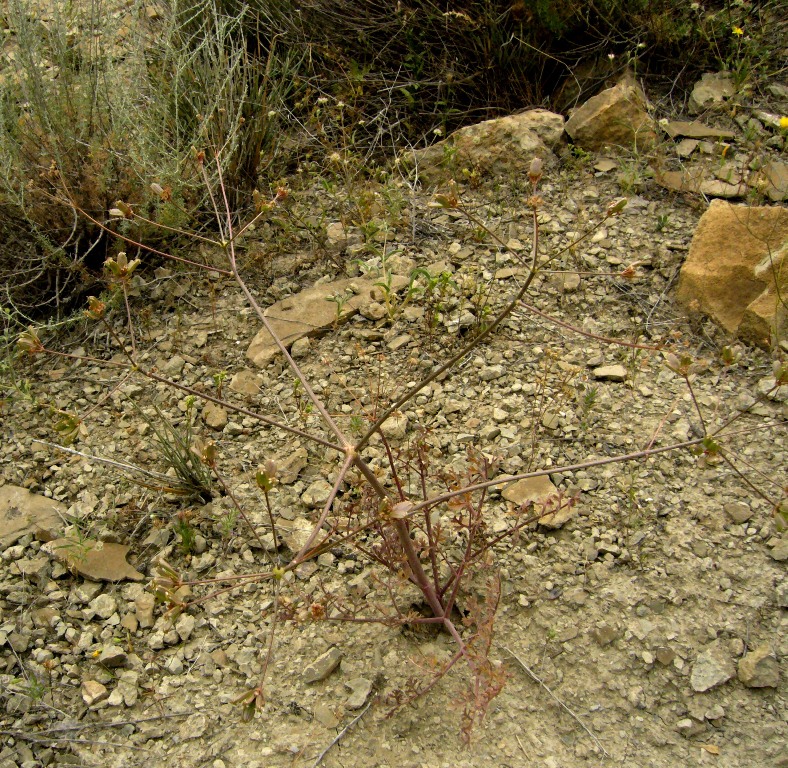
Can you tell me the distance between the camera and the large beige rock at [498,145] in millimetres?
3279

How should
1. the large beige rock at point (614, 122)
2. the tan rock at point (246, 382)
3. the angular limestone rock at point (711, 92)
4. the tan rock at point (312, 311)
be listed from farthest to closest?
the angular limestone rock at point (711, 92) < the large beige rock at point (614, 122) < the tan rock at point (312, 311) < the tan rock at point (246, 382)

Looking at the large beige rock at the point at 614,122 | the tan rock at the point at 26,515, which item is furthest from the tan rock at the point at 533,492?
the large beige rock at the point at 614,122

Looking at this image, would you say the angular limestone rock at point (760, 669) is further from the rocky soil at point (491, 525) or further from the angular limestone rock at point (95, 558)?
the angular limestone rock at point (95, 558)

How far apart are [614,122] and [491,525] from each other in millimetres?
2009

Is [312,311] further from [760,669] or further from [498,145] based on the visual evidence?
[760,669]

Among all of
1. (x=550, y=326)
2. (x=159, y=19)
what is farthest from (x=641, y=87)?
(x=159, y=19)

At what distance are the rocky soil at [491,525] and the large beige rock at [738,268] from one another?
0.09m

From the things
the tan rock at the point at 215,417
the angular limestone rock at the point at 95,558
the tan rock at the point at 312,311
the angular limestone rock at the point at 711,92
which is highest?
the angular limestone rock at the point at 711,92

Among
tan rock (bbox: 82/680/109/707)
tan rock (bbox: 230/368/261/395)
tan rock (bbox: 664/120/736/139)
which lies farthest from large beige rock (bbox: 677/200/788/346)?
tan rock (bbox: 82/680/109/707)

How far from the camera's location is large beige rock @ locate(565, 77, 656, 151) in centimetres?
326

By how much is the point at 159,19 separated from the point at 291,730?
4.02m

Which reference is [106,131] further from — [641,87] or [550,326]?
[641,87]

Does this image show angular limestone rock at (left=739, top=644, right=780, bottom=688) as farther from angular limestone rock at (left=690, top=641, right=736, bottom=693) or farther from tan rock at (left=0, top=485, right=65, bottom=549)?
tan rock at (left=0, top=485, right=65, bottom=549)

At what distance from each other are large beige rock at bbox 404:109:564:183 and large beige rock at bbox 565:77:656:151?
0.10 metres
